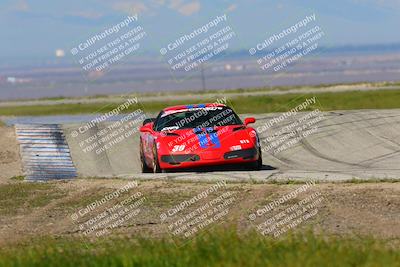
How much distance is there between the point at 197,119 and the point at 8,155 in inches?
281

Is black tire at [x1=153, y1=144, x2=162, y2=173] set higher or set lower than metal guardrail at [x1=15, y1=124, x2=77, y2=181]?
lower

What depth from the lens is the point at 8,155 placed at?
2634cm

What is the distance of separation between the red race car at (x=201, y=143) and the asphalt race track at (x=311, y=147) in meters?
0.40

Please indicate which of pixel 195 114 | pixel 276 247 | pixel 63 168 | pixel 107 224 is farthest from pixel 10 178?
pixel 276 247

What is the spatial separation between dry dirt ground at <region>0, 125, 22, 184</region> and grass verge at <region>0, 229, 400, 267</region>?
10.6 meters

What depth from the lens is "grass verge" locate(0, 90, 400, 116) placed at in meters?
45.4

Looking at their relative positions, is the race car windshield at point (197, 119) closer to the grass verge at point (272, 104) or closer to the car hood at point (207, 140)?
the car hood at point (207, 140)

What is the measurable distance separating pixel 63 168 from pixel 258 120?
847 centimetres

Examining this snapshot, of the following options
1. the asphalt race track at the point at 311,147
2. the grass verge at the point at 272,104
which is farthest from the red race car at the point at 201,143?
the grass verge at the point at 272,104

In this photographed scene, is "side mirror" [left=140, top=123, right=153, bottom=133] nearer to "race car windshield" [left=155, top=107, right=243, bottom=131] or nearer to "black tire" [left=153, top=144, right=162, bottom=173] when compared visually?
"race car windshield" [left=155, top=107, right=243, bottom=131]

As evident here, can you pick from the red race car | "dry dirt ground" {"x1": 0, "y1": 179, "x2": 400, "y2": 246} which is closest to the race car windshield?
the red race car

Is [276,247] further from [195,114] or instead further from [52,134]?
[52,134]

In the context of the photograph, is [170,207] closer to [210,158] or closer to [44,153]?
[210,158]

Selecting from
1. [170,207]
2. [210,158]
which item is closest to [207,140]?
[210,158]
